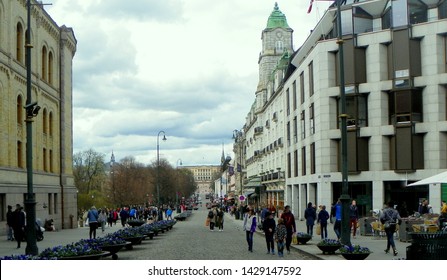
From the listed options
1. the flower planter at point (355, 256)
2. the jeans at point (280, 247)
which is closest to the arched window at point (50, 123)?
the jeans at point (280, 247)

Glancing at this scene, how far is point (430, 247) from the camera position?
14.3m

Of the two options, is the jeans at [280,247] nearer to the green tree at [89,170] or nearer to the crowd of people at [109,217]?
the crowd of people at [109,217]

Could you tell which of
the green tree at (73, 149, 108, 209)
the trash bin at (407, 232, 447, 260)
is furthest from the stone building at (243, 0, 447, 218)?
the green tree at (73, 149, 108, 209)

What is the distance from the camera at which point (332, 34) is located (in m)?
50.0

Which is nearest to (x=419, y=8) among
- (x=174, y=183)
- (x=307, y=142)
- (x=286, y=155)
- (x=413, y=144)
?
(x=413, y=144)

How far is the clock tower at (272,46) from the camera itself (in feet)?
258

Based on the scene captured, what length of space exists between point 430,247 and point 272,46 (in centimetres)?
7429

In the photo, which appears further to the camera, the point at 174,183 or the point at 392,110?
the point at 174,183

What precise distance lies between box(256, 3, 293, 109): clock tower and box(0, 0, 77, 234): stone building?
30583 mm

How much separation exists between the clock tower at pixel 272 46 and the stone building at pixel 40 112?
1204 inches

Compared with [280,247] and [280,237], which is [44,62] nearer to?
[280,237]

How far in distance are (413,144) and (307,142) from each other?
1079cm
